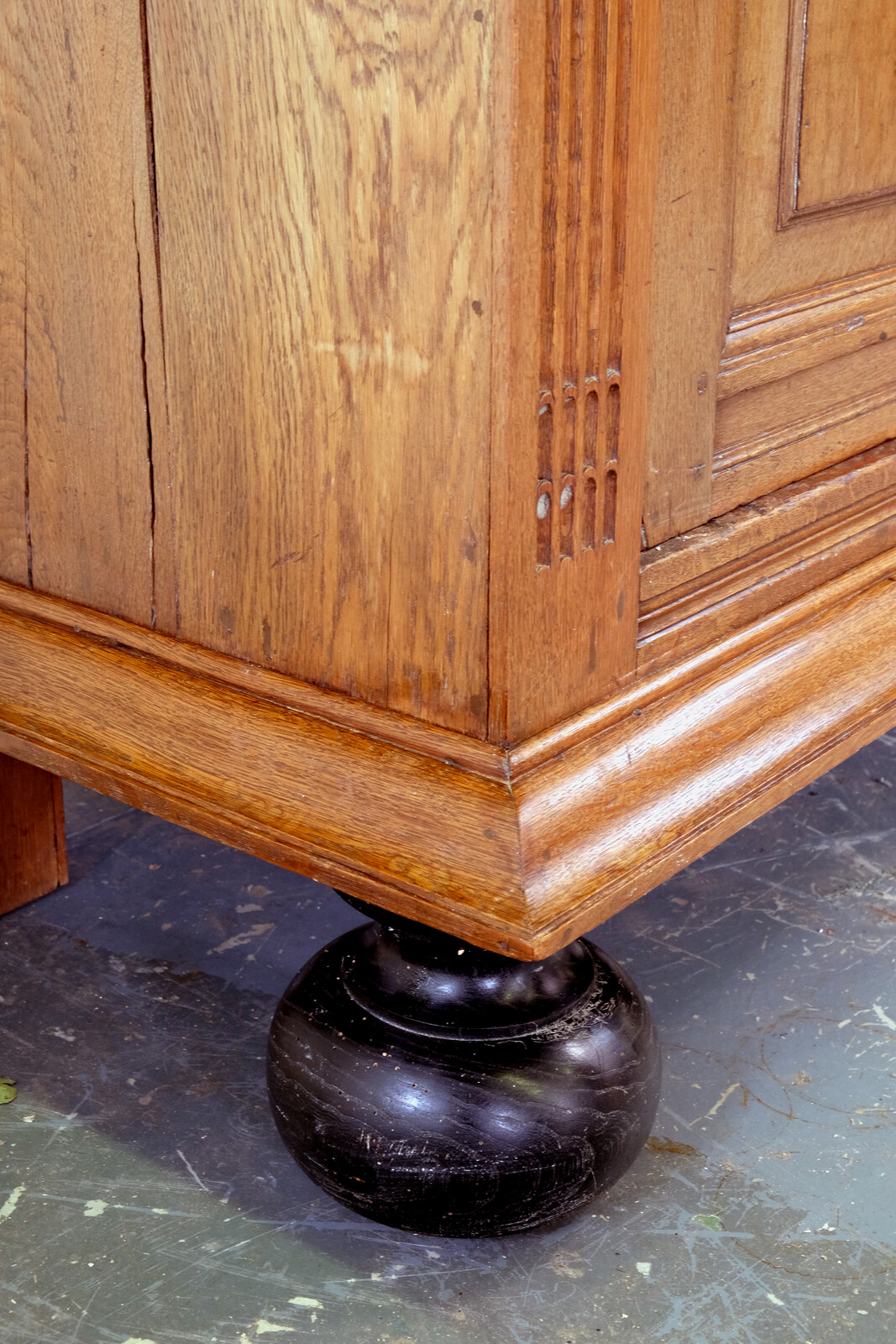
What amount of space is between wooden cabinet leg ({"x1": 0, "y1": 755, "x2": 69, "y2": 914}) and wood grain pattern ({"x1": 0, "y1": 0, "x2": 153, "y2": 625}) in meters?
0.36

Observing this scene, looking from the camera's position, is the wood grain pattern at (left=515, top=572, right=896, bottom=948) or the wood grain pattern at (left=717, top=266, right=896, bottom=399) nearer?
the wood grain pattern at (left=515, top=572, right=896, bottom=948)

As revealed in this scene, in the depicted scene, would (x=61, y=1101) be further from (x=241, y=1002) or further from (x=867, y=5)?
(x=867, y=5)

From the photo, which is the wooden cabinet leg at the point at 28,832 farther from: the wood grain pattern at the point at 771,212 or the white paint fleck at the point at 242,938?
the wood grain pattern at the point at 771,212

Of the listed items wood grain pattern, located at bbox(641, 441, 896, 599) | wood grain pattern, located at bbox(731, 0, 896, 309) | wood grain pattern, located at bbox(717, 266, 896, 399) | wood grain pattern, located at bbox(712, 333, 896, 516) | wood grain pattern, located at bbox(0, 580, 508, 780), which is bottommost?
wood grain pattern, located at bbox(0, 580, 508, 780)

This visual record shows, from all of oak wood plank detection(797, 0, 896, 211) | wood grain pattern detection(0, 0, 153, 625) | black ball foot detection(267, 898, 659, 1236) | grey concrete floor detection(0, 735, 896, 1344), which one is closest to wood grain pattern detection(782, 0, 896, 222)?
oak wood plank detection(797, 0, 896, 211)

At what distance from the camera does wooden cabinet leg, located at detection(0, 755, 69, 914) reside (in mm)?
1652

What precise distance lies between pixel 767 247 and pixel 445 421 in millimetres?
386

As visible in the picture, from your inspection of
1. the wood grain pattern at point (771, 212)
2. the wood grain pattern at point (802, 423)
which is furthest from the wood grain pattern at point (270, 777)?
the wood grain pattern at point (771, 212)

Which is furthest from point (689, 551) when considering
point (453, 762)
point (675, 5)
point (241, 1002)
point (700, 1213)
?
point (241, 1002)

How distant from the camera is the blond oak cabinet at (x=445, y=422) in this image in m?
0.98

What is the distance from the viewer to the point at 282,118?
1.02 metres

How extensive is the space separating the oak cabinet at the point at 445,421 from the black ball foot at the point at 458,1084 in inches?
6.7

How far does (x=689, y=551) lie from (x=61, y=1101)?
0.78m

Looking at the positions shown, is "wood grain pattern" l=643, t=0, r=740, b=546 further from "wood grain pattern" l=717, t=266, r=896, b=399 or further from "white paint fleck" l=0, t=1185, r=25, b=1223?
"white paint fleck" l=0, t=1185, r=25, b=1223
